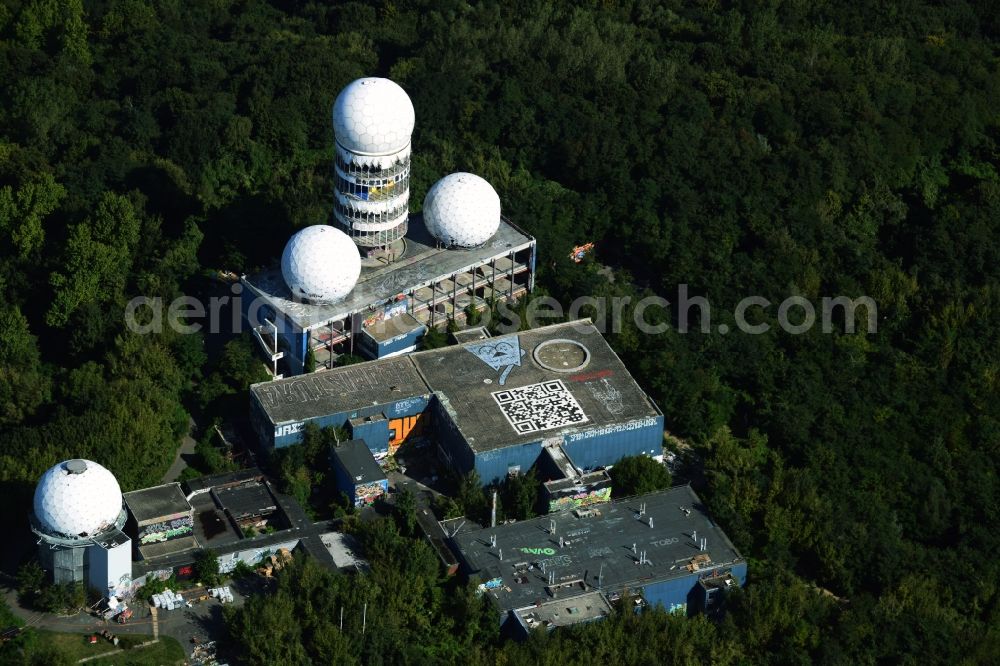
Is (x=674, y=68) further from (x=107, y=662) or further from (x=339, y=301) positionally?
(x=107, y=662)

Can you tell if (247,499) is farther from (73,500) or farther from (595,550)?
(595,550)

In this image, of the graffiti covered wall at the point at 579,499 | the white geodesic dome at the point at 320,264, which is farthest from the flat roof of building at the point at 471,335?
the graffiti covered wall at the point at 579,499

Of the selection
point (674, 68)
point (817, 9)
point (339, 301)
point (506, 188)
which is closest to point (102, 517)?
point (339, 301)

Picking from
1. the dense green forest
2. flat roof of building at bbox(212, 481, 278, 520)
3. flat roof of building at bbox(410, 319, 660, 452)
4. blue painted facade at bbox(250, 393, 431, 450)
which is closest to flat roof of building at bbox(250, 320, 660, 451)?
flat roof of building at bbox(410, 319, 660, 452)

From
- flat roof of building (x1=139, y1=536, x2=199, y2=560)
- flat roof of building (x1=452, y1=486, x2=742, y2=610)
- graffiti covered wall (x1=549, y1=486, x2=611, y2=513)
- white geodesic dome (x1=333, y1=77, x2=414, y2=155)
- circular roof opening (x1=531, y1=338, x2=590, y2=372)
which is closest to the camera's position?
flat roof of building (x1=452, y1=486, x2=742, y2=610)

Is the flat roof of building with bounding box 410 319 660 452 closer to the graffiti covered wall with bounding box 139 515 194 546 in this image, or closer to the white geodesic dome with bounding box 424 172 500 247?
the white geodesic dome with bounding box 424 172 500 247

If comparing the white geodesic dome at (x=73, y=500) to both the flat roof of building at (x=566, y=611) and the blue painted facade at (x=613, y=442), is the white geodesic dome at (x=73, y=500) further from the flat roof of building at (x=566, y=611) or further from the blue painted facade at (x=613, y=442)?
the blue painted facade at (x=613, y=442)
